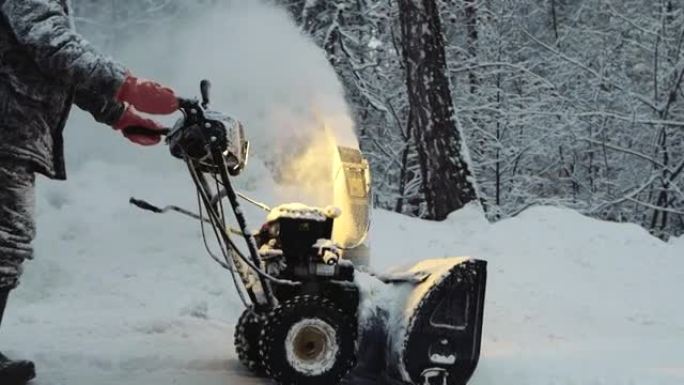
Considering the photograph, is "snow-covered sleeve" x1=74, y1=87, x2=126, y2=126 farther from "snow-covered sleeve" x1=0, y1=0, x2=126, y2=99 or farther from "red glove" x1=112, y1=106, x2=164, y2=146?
"snow-covered sleeve" x1=0, y1=0, x2=126, y2=99

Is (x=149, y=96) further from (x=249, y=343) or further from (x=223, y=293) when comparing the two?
(x=223, y=293)

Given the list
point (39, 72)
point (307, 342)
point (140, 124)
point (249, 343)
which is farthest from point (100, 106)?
point (307, 342)

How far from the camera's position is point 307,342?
3719 millimetres

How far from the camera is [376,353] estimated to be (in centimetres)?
398

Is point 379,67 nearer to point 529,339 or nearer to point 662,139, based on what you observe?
point 662,139

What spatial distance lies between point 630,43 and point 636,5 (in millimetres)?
809

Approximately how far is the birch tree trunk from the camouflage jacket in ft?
22.3

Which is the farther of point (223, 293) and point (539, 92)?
point (539, 92)

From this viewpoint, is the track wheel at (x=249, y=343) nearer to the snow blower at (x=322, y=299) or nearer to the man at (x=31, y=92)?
the snow blower at (x=322, y=299)

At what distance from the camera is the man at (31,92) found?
3.49 m

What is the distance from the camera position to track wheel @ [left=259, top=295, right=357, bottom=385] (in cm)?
→ 362

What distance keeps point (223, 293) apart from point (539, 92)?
12.6 meters

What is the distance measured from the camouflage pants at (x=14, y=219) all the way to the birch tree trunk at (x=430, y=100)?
22.5 feet

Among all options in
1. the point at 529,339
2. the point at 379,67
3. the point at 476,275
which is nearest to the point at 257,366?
the point at 476,275
